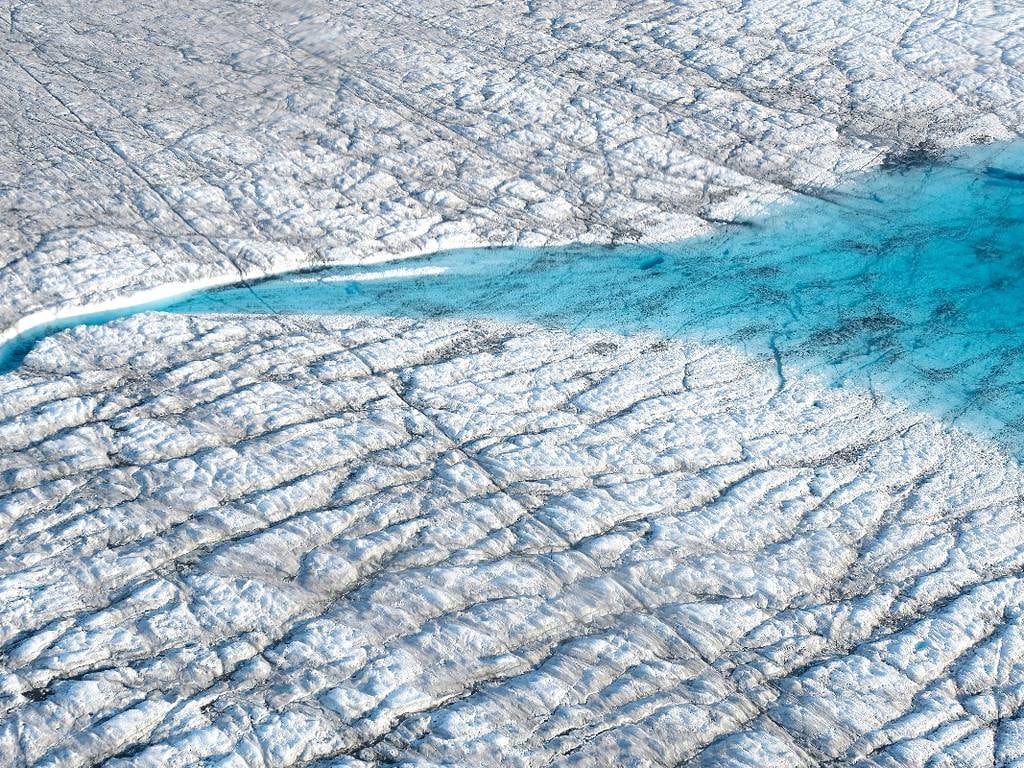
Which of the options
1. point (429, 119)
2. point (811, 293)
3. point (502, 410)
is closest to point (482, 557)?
point (502, 410)

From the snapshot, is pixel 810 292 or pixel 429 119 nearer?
pixel 810 292

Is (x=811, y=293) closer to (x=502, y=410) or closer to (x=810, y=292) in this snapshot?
(x=810, y=292)

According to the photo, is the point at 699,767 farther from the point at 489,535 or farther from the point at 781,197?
the point at 781,197

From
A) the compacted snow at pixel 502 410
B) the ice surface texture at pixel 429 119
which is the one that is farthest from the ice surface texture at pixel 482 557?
the ice surface texture at pixel 429 119

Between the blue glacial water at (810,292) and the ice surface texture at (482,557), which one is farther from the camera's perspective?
the blue glacial water at (810,292)

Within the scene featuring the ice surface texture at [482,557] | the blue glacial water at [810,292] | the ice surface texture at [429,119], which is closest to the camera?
the ice surface texture at [482,557]

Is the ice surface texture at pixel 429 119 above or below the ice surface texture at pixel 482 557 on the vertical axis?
above

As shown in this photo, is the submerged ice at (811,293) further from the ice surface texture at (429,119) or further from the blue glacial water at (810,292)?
the ice surface texture at (429,119)
